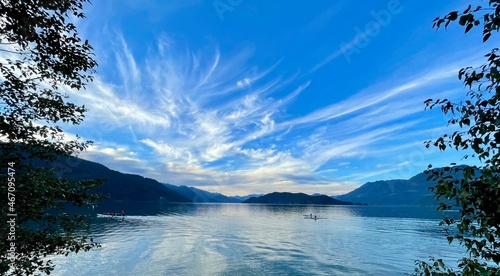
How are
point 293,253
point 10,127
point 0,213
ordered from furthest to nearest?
point 293,253
point 10,127
point 0,213

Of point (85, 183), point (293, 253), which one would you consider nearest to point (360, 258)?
point (293, 253)

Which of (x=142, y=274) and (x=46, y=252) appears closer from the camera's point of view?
(x=46, y=252)

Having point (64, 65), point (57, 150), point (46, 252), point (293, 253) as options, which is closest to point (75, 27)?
point (64, 65)

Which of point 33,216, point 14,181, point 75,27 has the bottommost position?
point 33,216

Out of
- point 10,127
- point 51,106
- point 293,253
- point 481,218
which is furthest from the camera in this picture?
point 293,253

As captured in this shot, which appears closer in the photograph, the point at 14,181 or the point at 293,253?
the point at 14,181

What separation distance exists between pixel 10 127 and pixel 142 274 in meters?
37.7

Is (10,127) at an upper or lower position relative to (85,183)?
upper

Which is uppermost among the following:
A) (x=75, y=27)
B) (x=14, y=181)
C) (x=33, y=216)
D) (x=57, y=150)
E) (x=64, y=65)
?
(x=75, y=27)

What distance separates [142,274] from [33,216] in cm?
3557

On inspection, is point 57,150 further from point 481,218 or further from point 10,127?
point 481,218

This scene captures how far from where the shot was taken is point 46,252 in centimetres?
1216

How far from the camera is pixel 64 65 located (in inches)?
421

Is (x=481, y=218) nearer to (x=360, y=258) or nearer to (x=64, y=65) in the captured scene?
(x=64, y=65)
